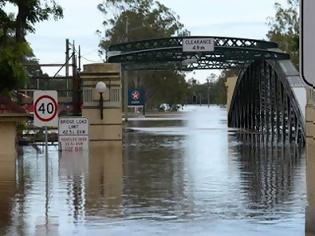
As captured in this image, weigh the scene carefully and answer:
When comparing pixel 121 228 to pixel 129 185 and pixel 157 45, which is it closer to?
pixel 129 185

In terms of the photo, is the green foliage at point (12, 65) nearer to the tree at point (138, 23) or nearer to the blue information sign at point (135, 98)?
the blue information sign at point (135, 98)

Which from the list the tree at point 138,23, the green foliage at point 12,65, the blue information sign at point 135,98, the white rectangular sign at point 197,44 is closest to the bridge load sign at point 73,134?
the green foliage at point 12,65

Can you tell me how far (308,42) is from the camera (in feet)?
10.7

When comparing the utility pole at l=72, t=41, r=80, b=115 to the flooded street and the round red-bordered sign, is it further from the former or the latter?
the round red-bordered sign

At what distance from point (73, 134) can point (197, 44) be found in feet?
44.8

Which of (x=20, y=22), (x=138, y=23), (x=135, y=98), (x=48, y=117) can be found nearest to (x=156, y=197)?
(x=48, y=117)

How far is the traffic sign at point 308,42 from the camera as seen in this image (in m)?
3.24

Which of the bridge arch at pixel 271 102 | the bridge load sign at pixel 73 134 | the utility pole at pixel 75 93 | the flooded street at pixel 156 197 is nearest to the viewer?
the flooded street at pixel 156 197

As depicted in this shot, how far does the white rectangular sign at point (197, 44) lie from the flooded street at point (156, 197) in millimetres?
14394

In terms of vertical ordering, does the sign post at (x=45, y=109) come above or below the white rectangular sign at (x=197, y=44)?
below

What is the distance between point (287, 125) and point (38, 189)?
25.1m

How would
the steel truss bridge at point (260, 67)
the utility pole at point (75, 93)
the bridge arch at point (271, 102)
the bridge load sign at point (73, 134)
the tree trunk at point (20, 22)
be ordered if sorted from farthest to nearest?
the steel truss bridge at point (260, 67) → the bridge arch at point (271, 102) → the utility pole at point (75, 93) → the bridge load sign at point (73, 134) → the tree trunk at point (20, 22)

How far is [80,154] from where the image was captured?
73.1ft

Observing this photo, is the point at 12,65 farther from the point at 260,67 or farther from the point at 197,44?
the point at 260,67
